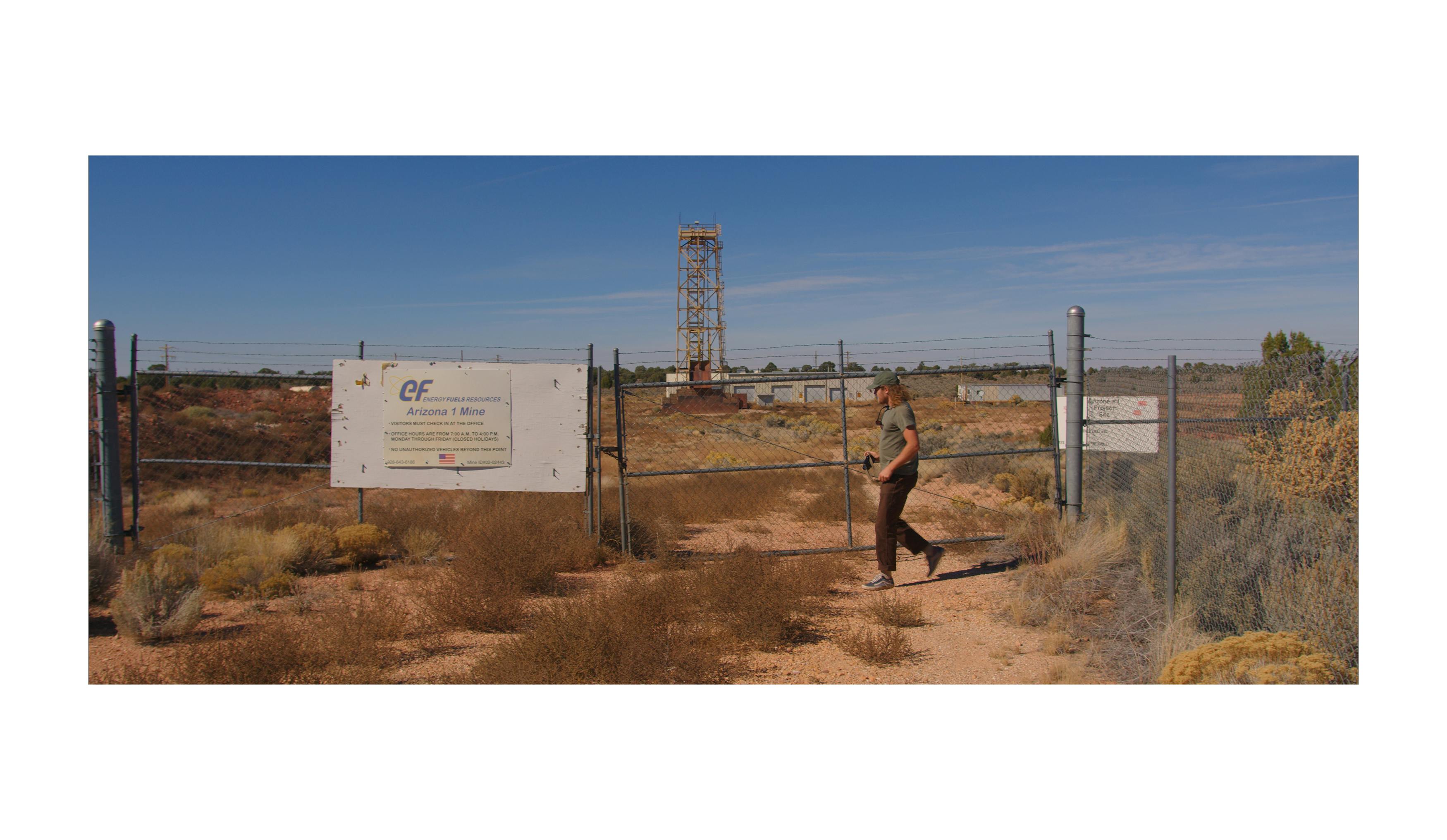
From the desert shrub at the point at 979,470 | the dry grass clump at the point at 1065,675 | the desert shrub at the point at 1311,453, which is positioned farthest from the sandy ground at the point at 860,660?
the desert shrub at the point at 979,470

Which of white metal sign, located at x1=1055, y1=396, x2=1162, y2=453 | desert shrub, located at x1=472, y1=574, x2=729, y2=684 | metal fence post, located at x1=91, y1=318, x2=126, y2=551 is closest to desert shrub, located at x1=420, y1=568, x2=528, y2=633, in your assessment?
desert shrub, located at x1=472, y1=574, x2=729, y2=684

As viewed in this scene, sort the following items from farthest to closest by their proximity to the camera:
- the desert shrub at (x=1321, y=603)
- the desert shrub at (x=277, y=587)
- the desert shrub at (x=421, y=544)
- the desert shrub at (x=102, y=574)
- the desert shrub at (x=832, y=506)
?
the desert shrub at (x=832, y=506), the desert shrub at (x=421, y=544), the desert shrub at (x=277, y=587), the desert shrub at (x=102, y=574), the desert shrub at (x=1321, y=603)

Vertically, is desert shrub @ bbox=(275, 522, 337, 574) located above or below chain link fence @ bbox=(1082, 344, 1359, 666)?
below

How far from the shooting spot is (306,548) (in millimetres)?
8641

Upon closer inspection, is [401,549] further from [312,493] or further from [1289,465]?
[1289,465]

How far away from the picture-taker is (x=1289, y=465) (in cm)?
743

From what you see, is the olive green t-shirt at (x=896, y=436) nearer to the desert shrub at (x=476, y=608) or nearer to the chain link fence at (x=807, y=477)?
the chain link fence at (x=807, y=477)

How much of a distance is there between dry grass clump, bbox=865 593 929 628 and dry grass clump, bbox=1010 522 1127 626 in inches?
31.8

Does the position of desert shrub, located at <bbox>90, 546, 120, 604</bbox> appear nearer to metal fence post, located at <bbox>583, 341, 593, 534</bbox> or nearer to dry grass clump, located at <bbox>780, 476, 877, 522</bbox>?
metal fence post, located at <bbox>583, 341, 593, 534</bbox>

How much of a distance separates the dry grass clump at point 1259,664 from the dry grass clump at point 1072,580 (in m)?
1.45

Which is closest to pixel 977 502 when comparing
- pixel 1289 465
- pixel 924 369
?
pixel 924 369

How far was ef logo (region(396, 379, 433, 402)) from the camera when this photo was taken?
8.93 meters

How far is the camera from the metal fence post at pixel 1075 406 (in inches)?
326

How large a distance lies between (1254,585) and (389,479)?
28.2ft
